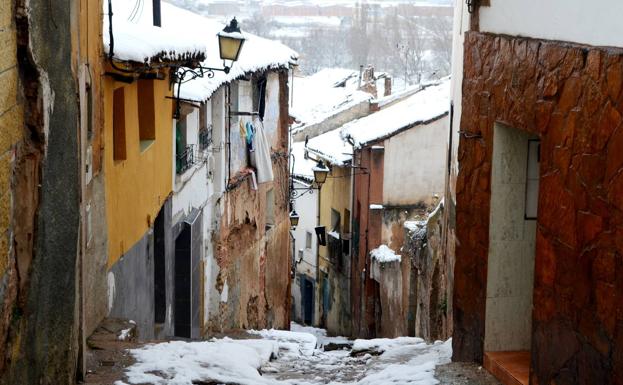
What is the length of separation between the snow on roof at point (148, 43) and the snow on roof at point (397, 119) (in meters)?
14.5

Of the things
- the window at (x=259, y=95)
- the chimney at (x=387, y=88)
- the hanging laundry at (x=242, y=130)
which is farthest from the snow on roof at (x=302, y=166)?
the hanging laundry at (x=242, y=130)

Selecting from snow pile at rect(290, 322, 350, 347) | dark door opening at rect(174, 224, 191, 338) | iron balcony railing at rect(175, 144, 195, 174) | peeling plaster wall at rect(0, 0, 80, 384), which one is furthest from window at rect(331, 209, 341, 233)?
peeling plaster wall at rect(0, 0, 80, 384)

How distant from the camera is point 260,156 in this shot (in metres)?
20.8

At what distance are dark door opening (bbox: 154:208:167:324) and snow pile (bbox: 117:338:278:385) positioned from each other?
10.1 feet

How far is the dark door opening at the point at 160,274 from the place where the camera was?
43.9ft

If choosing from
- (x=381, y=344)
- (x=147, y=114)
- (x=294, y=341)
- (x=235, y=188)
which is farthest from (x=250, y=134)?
(x=147, y=114)

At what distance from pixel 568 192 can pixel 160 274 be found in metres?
7.94

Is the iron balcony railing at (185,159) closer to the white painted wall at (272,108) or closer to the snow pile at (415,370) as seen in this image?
the snow pile at (415,370)

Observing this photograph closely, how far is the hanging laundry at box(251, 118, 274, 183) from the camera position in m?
20.5

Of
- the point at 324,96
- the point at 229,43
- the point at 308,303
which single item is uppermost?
the point at 229,43

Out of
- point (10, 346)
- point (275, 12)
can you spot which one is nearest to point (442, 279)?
point (10, 346)

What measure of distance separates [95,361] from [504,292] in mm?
3401

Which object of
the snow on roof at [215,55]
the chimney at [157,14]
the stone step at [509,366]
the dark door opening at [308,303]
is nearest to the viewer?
the stone step at [509,366]

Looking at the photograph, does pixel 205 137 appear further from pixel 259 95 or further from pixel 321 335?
pixel 321 335
